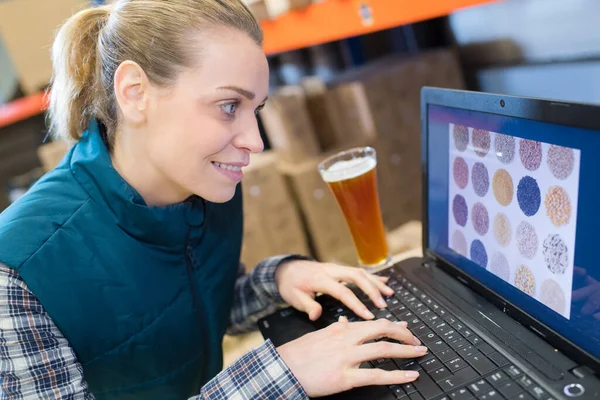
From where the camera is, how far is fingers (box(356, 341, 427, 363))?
704mm

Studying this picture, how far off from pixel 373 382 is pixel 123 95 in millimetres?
609

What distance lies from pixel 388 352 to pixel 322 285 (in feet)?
0.89

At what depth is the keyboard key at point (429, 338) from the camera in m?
0.74

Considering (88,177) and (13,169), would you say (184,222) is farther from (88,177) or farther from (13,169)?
(13,169)

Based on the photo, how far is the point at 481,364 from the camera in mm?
662

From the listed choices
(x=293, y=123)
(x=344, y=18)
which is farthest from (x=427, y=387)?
(x=293, y=123)

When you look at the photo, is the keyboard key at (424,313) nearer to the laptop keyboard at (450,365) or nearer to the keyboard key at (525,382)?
the laptop keyboard at (450,365)

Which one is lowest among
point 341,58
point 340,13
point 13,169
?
point 13,169

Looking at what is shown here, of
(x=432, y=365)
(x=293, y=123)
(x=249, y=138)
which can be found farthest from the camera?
(x=293, y=123)

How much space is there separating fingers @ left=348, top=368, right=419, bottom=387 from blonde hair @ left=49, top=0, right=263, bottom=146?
0.54 metres

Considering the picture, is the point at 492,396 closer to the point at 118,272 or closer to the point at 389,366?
the point at 389,366

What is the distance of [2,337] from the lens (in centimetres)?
77

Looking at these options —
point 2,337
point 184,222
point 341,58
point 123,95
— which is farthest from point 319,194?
point 2,337

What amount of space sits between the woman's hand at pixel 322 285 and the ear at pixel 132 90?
406 mm
